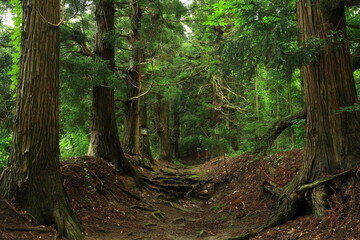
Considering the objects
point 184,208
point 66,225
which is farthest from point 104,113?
point 66,225

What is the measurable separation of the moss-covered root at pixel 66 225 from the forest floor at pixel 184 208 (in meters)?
0.16

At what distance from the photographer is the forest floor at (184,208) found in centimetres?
431

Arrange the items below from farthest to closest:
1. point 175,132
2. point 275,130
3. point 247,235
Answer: point 175,132 → point 275,130 → point 247,235

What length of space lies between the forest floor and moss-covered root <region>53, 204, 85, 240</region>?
6.5 inches

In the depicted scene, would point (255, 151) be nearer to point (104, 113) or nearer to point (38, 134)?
point (104, 113)

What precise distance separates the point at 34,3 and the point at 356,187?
6.51 meters

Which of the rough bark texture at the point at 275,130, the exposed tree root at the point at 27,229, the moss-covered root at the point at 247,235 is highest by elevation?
the rough bark texture at the point at 275,130

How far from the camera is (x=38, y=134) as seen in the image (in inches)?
198

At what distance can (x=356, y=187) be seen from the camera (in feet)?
14.5

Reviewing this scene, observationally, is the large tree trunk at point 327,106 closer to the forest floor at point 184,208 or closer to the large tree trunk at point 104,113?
the forest floor at point 184,208

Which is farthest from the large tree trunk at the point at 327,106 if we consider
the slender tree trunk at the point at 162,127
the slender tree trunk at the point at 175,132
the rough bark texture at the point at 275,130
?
the slender tree trunk at the point at 175,132

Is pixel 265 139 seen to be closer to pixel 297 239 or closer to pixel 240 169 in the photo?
pixel 240 169

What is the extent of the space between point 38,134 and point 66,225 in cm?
171

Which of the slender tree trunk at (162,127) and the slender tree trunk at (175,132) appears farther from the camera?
the slender tree trunk at (175,132)
